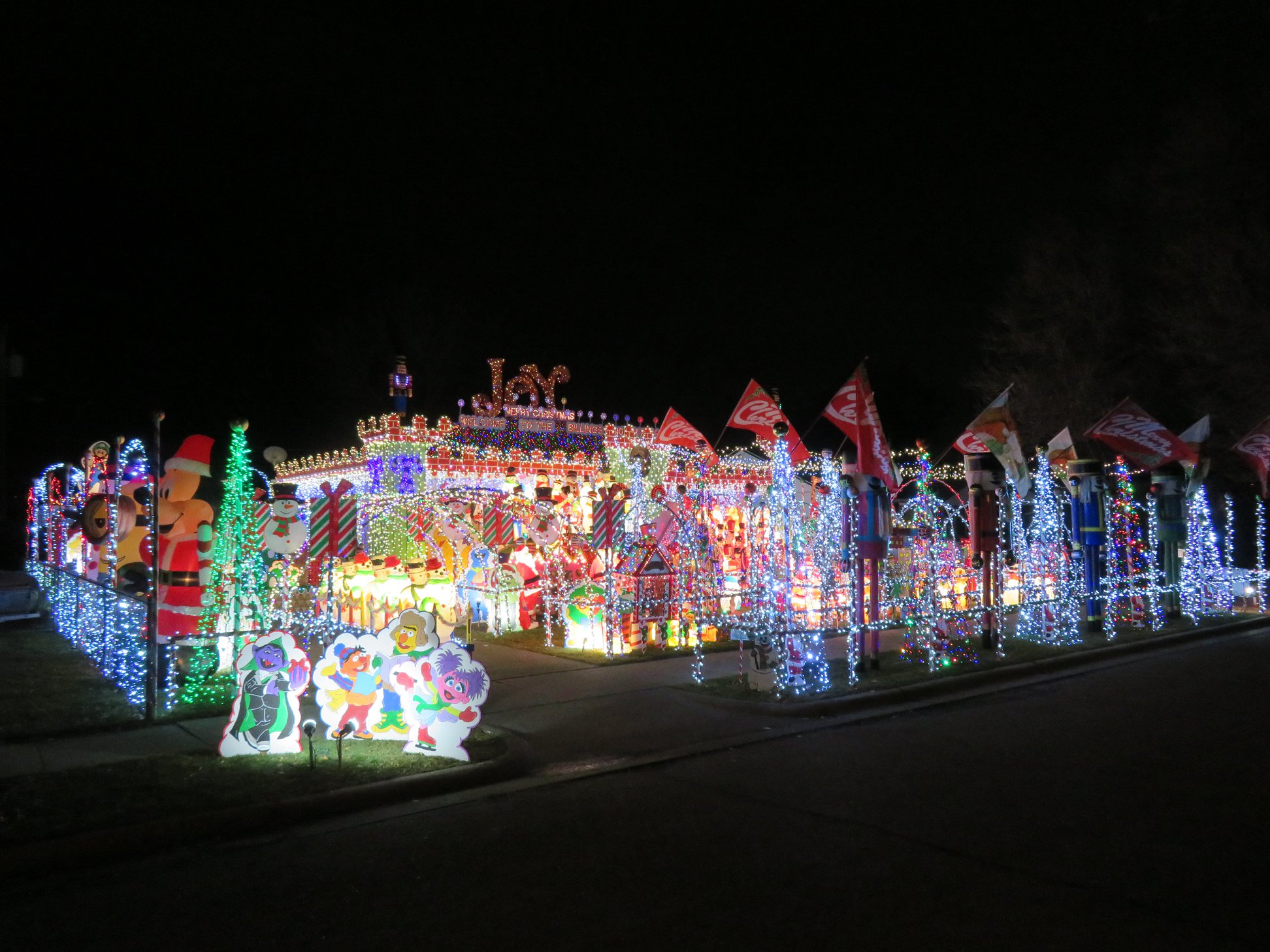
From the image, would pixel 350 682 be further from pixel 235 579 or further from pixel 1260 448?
pixel 1260 448

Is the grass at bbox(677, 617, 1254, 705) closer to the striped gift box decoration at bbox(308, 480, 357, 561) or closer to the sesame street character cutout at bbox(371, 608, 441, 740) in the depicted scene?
the sesame street character cutout at bbox(371, 608, 441, 740)

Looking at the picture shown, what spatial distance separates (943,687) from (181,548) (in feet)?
28.6

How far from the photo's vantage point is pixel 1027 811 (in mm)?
5758

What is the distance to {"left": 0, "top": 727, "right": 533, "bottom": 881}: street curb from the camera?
4.98 meters

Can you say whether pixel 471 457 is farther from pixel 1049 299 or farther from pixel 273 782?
pixel 1049 299

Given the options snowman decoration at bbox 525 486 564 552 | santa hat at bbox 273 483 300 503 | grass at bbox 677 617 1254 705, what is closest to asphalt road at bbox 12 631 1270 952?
grass at bbox 677 617 1254 705

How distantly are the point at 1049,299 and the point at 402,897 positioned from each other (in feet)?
91.4

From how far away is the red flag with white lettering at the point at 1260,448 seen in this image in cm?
1836

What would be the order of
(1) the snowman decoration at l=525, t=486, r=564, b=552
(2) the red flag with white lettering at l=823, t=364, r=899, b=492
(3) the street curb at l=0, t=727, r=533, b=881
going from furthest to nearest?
(1) the snowman decoration at l=525, t=486, r=564, b=552 < (2) the red flag with white lettering at l=823, t=364, r=899, b=492 < (3) the street curb at l=0, t=727, r=533, b=881

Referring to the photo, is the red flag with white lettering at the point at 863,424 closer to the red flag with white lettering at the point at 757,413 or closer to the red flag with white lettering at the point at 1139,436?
the red flag with white lettering at the point at 757,413

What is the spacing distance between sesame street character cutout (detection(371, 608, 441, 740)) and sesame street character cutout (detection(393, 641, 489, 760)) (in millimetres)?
129

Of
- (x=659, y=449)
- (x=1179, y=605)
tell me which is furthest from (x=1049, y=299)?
(x=659, y=449)

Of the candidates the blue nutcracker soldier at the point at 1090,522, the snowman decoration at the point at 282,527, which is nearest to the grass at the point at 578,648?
the snowman decoration at the point at 282,527

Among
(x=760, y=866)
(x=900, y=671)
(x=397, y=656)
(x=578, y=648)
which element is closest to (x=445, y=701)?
(x=397, y=656)
